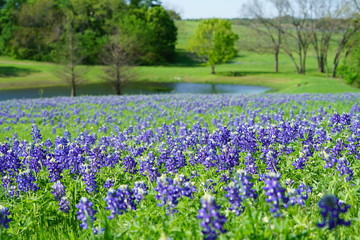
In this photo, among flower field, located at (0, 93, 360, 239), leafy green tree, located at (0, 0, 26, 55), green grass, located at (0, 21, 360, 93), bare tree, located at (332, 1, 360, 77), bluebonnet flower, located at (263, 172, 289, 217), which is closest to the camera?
bluebonnet flower, located at (263, 172, 289, 217)

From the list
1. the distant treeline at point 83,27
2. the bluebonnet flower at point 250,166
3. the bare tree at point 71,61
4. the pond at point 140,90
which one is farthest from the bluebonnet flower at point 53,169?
the distant treeline at point 83,27

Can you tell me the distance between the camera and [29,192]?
4.73 meters

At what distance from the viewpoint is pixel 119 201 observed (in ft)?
11.0

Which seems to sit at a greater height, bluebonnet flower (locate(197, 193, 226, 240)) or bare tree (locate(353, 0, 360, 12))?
bare tree (locate(353, 0, 360, 12))

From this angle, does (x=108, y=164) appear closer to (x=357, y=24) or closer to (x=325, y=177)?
(x=325, y=177)

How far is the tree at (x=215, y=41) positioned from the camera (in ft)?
221

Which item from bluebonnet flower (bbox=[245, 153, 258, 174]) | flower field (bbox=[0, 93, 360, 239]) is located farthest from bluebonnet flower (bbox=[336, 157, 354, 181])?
bluebonnet flower (bbox=[245, 153, 258, 174])

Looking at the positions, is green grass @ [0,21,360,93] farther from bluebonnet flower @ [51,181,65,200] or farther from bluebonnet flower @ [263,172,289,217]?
bluebonnet flower @ [263,172,289,217]

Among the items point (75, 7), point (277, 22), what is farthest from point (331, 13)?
point (75, 7)

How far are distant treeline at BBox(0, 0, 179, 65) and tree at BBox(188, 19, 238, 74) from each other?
1286 centimetres

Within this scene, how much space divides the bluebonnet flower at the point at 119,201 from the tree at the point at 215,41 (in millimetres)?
65038

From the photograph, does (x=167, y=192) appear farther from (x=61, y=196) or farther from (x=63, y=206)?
(x=61, y=196)

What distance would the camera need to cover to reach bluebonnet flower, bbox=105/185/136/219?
3.27m

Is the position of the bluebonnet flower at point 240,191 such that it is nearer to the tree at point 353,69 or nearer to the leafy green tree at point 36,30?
the tree at point 353,69
